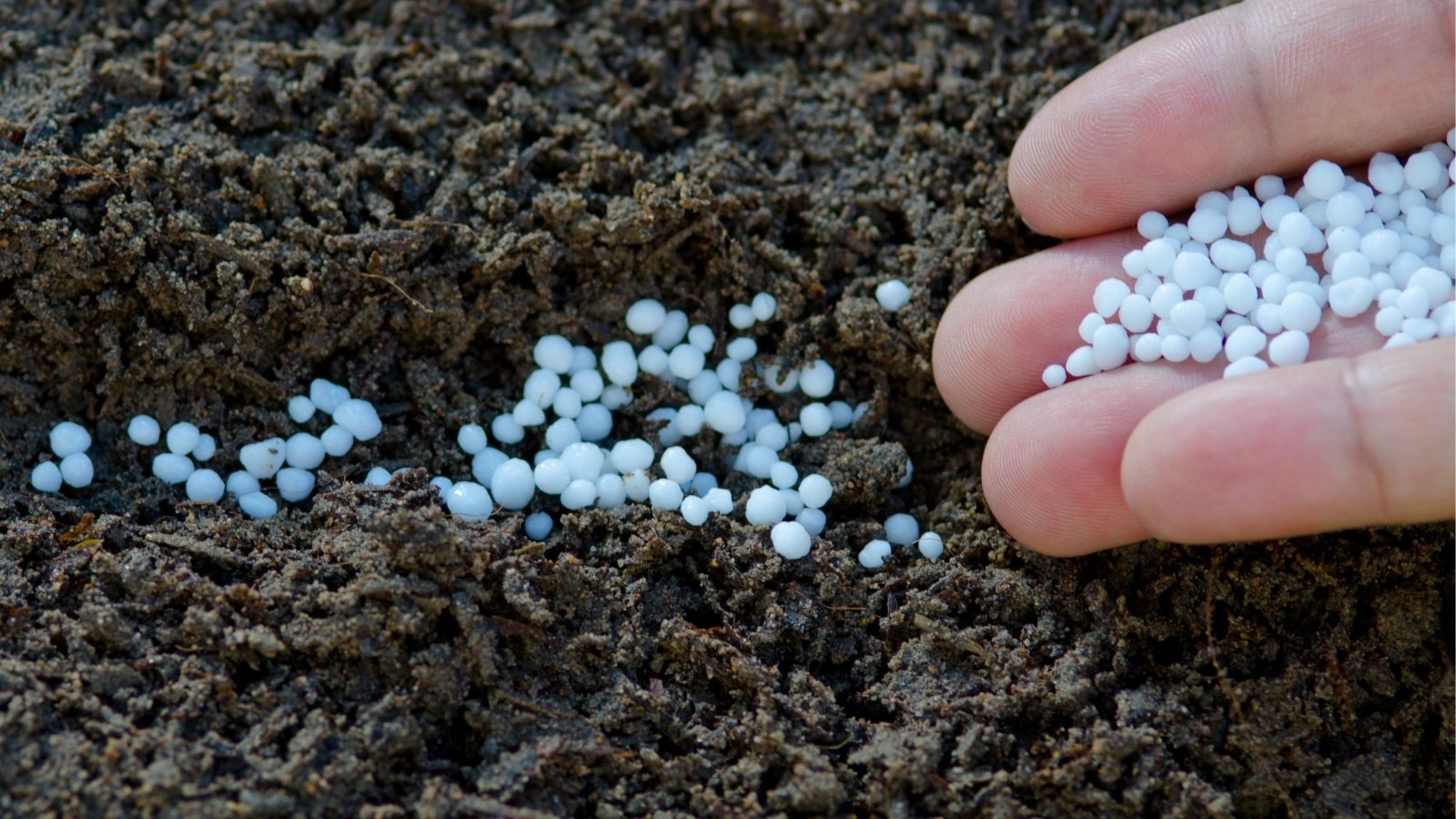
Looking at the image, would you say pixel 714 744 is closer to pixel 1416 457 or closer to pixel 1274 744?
pixel 1274 744

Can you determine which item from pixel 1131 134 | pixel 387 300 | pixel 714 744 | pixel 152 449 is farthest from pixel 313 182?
pixel 1131 134

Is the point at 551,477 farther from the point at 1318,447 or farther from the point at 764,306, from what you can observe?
the point at 1318,447

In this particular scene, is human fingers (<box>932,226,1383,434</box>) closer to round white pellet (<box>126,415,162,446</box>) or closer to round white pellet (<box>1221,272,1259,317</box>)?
round white pellet (<box>1221,272,1259,317</box>)

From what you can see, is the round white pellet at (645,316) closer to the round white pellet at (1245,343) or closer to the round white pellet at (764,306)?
the round white pellet at (764,306)

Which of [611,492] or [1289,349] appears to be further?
[611,492]

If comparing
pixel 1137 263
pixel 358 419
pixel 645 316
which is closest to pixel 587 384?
pixel 645 316

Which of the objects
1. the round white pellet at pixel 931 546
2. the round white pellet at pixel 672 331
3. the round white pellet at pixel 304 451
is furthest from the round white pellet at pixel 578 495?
the round white pellet at pixel 931 546

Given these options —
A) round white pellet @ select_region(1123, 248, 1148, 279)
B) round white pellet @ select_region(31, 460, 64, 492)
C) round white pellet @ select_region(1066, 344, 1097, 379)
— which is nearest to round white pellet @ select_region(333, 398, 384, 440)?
round white pellet @ select_region(31, 460, 64, 492)
